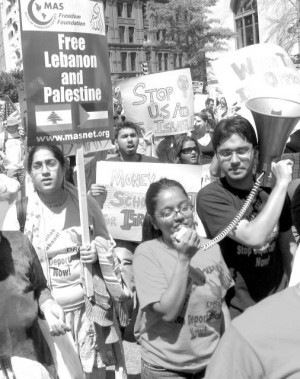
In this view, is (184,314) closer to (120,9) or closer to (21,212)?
(21,212)

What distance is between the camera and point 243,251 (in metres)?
2.69

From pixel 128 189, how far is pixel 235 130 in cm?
225

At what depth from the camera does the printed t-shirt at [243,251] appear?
2643 mm

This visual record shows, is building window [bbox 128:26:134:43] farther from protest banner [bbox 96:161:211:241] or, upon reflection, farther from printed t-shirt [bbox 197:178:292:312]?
printed t-shirt [bbox 197:178:292:312]

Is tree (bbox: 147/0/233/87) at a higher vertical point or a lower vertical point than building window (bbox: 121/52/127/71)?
lower

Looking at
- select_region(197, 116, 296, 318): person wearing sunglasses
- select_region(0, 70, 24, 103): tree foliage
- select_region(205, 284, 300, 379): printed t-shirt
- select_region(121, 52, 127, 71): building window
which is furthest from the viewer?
select_region(121, 52, 127, 71): building window

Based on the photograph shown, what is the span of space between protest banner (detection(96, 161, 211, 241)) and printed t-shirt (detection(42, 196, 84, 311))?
56.5 inches

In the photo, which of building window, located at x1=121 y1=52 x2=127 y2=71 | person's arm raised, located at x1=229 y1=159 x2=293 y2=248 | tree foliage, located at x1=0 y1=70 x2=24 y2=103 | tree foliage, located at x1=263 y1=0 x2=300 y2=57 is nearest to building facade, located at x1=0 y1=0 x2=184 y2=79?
building window, located at x1=121 y1=52 x2=127 y2=71

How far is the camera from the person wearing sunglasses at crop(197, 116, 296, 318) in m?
2.57

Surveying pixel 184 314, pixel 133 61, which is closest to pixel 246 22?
pixel 184 314

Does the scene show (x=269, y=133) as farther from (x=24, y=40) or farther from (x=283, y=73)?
(x=283, y=73)

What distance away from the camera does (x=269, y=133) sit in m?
2.68

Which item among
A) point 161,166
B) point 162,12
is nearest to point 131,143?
point 161,166

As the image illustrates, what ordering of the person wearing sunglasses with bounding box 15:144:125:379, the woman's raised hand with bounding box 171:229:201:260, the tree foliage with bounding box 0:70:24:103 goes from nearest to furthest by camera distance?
the woman's raised hand with bounding box 171:229:201:260, the person wearing sunglasses with bounding box 15:144:125:379, the tree foliage with bounding box 0:70:24:103
